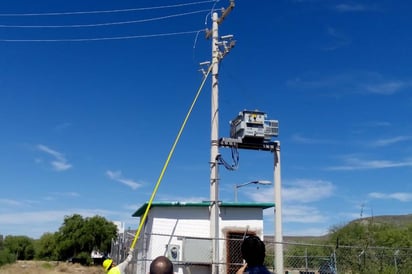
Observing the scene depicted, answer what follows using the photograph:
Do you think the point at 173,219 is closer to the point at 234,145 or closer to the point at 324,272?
the point at 234,145

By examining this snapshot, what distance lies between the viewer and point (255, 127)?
13562 millimetres

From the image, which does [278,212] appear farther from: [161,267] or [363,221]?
[363,221]

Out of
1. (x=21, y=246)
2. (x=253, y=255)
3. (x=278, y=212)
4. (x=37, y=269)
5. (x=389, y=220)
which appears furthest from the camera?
(x=389, y=220)

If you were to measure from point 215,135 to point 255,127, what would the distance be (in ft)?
4.17

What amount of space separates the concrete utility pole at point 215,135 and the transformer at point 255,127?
78 cm

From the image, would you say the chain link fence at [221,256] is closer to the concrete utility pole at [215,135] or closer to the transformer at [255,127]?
the concrete utility pole at [215,135]

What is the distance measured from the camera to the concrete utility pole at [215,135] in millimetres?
12672

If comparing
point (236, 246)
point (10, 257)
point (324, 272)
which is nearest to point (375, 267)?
point (324, 272)

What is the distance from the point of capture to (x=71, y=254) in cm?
4981

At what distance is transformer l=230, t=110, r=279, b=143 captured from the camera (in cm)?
1348

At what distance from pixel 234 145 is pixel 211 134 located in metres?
0.81

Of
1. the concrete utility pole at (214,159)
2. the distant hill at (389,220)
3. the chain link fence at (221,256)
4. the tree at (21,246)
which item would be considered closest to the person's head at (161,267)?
the chain link fence at (221,256)

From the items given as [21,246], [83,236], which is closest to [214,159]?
[83,236]

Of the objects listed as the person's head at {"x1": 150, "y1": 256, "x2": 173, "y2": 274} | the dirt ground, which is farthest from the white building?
the dirt ground
